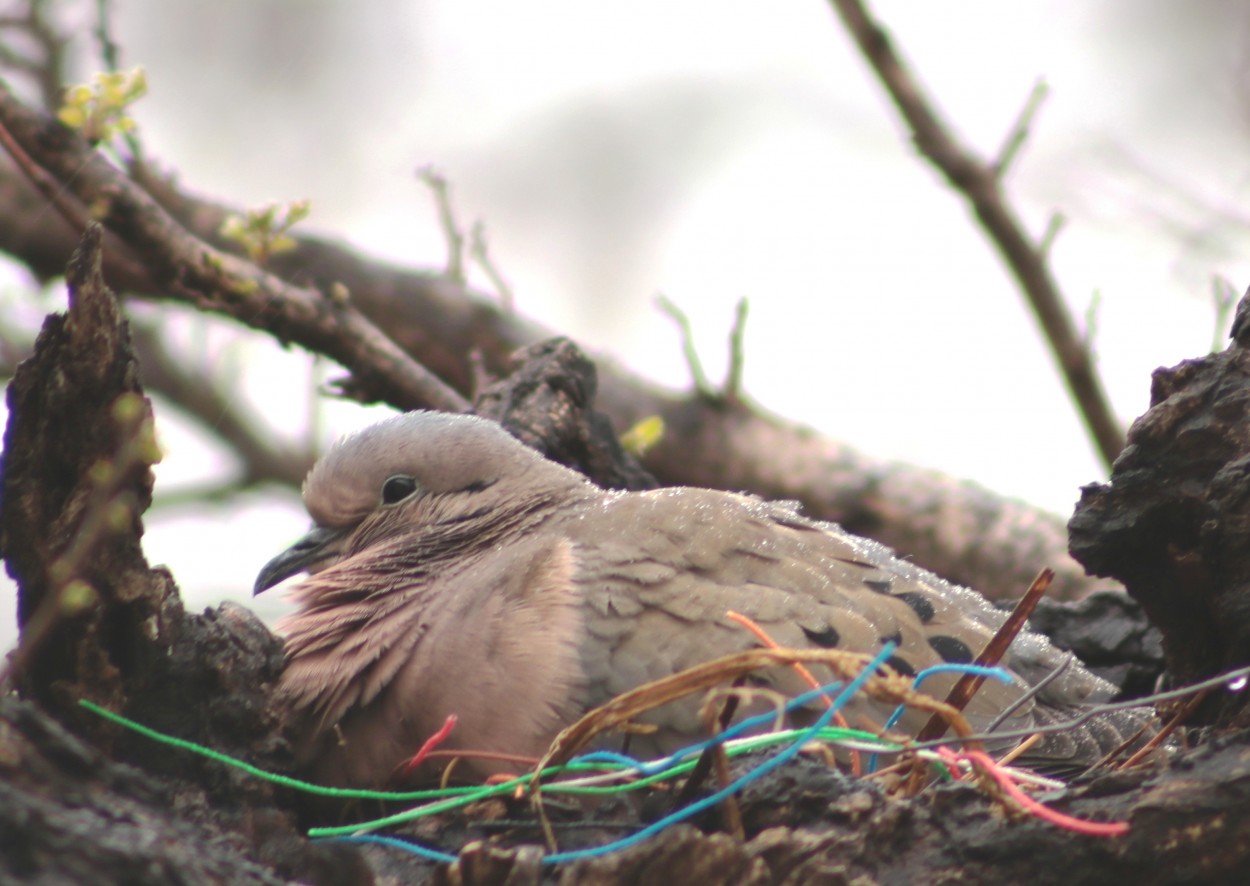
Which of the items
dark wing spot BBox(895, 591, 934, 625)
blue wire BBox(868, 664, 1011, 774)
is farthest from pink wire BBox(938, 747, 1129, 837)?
dark wing spot BBox(895, 591, 934, 625)

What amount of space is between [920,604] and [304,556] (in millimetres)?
1556

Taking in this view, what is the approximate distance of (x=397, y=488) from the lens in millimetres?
3721

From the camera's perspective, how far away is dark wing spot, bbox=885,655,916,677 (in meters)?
2.95

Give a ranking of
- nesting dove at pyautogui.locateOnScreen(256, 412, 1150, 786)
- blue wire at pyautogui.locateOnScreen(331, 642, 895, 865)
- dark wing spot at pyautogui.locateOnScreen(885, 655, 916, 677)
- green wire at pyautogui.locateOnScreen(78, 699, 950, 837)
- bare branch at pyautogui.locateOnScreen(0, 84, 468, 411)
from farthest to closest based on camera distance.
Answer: bare branch at pyautogui.locateOnScreen(0, 84, 468, 411) → dark wing spot at pyautogui.locateOnScreen(885, 655, 916, 677) → nesting dove at pyautogui.locateOnScreen(256, 412, 1150, 786) → green wire at pyautogui.locateOnScreen(78, 699, 950, 837) → blue wire at pyautogui.locateOnScreen(331, 642, 895, 865)

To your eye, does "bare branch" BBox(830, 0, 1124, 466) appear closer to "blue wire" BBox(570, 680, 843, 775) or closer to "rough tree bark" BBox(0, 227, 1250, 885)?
"rough tree bark" BBox(0, 227, 1250, 885)

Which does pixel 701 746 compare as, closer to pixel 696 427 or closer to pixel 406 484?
pixel 406 484

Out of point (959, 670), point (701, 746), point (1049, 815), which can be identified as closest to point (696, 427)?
point (959, 670)

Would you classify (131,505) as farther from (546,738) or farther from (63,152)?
(63,152)

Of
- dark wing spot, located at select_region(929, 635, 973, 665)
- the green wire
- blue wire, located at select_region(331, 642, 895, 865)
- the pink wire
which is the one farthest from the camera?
dark wing spot, located at select_region(929, 635, 973, 665)

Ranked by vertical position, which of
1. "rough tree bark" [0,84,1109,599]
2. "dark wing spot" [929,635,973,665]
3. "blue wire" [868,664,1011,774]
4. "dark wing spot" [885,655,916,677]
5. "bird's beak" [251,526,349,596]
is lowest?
"blue wire" [868,664,1011,774]

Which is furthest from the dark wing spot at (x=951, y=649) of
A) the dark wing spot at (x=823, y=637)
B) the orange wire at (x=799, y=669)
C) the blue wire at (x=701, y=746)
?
the blue wire at (x=701, y=746)

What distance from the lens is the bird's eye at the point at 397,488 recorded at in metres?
3.71

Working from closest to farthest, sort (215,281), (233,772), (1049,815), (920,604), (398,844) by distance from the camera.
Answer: (1049,815)
(398,844)
(233,772)
(920,604)
(215,281)

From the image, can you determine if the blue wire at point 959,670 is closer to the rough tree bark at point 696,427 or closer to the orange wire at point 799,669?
the orange wire at point 799,669
